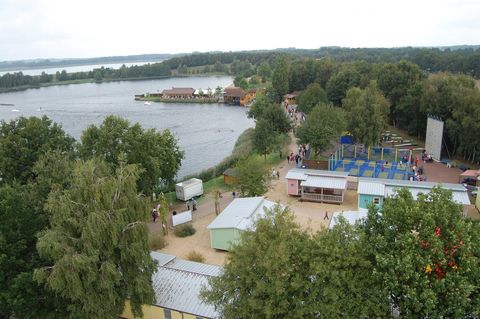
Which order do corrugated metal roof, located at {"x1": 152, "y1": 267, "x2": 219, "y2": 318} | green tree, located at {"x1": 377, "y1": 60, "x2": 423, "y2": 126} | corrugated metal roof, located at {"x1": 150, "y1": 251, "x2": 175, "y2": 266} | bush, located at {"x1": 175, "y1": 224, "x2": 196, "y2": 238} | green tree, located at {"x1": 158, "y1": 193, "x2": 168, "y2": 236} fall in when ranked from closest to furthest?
corrugated metal roof, located at {"x1": 152, "y1": 267, "x2": 219, "y2": 318}
corrugated metal roof, located at {"x1": 150, "y1": 251, "x2": 175, "y2": 266}
green tree, located at {"x1": 158, "y1": 193, "x2": 168, "y2": 236}
bush, located at {"x1": 175, "y1": 224, "x2": 196, "y2": 238}
green tree, located at {"x1": 377, "y1": 60, "x2": 423, "y2": 126}

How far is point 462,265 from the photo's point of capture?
10148mm

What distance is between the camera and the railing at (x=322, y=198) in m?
27.5

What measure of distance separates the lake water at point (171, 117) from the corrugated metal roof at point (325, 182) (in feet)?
50.1

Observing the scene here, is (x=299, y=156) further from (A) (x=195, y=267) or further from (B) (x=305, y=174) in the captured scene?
(A) (x=195, y=267)

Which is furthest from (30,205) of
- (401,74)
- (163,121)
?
(163,121)

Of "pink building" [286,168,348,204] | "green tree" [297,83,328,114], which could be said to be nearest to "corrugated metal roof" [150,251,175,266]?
"pink building" [286,168,348,204]

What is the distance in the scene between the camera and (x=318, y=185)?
27.3 m

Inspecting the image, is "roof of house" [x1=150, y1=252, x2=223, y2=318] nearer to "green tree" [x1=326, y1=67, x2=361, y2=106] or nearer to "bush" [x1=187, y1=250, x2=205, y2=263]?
"bush" [x1=187, y1=250, x2=205, y2=263]

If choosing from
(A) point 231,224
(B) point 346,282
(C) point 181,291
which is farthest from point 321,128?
(B) point 346,282

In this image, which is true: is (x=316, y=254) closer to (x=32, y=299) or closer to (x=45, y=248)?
(x=45, y=248)

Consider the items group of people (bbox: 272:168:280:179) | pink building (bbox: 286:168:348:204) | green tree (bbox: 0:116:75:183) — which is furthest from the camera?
group of people (bbox: 272:168:280:179)

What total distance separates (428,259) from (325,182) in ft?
57.5

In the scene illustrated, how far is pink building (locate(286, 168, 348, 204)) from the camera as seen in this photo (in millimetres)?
27339

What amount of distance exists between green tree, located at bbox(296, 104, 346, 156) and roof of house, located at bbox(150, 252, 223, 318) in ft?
68.5
